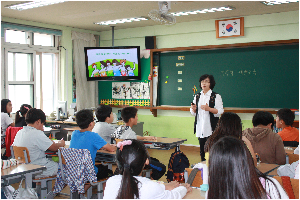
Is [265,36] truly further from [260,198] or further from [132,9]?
[260,198]

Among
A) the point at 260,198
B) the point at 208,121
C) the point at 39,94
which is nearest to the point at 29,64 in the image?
the point at 39,94

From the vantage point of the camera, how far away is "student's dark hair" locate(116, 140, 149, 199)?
1.83 metres

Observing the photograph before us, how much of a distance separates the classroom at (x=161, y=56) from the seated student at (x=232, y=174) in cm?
437

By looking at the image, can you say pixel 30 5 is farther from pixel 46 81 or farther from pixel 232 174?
pixel 232 174

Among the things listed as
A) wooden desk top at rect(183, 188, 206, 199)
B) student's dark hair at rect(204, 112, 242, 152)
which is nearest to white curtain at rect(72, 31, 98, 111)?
student's dark hair at rect(204, 112, 242, 152)

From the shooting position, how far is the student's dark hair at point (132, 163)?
1.83m

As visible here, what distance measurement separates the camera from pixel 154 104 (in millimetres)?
7641

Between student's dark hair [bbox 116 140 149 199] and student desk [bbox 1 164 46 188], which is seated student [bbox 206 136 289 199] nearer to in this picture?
student's dark hair [bbox 116 140 149 199]

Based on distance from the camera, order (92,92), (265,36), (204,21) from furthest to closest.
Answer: (92,92)
(204,21)
(265,36)

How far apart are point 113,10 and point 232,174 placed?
17.0ft

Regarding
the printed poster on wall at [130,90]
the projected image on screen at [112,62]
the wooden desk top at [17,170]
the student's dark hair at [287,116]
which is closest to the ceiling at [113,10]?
the projected image on screen at [112,62]

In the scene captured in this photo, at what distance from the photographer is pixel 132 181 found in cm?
184

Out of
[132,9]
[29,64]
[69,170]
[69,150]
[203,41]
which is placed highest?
[132,9]

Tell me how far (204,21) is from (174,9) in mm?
1250
